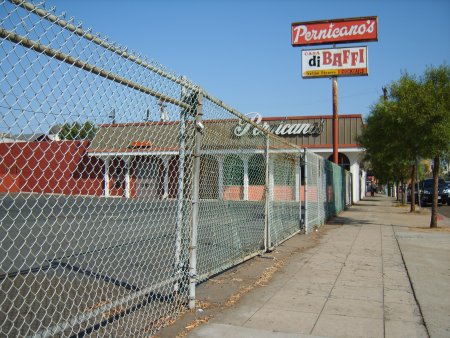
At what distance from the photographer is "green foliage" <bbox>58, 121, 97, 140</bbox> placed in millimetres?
2926

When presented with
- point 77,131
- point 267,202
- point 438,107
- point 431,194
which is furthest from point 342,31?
point 77,131

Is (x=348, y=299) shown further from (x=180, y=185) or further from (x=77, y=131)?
(x=77, y=131)

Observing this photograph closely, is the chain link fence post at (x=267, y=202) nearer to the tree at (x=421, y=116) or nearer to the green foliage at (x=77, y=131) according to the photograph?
the green foliage at (x=77, y=131)

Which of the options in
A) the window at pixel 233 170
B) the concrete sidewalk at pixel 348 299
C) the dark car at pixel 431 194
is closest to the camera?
the concrete sidewalk at pixel 348 299

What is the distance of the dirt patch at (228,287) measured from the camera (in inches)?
169

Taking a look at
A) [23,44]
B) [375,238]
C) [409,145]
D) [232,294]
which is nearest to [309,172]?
[375,238]

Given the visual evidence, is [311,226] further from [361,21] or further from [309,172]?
[361,21]

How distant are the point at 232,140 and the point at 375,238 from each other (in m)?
6.64

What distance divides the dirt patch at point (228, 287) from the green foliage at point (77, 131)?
1.97 metres

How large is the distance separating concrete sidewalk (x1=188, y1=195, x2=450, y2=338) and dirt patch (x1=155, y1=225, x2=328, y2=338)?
0.11 meters

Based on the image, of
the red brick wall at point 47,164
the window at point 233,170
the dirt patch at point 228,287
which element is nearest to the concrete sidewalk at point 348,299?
the dirt patch at point 228,287

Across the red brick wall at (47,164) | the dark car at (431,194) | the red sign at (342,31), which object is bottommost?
the dark car at (431,194)

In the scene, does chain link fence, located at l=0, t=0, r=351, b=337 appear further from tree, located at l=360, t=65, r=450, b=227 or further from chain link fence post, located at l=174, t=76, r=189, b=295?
tree, located at l=360, t=65, r=450, b=227

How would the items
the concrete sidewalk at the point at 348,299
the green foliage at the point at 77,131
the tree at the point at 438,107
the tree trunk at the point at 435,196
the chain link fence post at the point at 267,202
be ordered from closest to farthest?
the green foliage at the point at 77,131, the concrete sidewalk at the point at 348,299, the chain link fence post at the point at 267,202, the tree at the point at 438,107, the tree trunk at the point at 435,196
